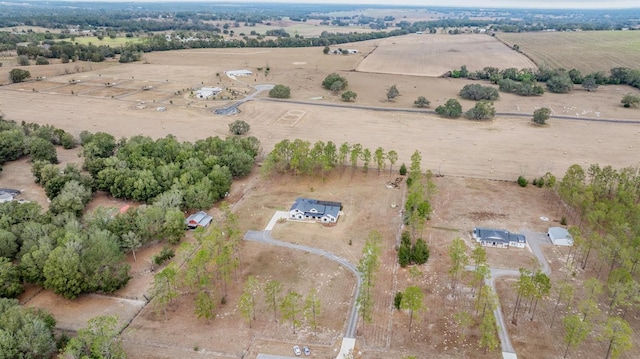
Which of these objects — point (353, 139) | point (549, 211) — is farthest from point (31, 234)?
point (549, 211)

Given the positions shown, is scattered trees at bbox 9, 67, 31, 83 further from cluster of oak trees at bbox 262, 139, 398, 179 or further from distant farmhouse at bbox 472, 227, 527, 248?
distant farmhouse at bbox 472, 227, 527, 248

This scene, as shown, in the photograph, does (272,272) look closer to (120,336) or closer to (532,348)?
(120,336)

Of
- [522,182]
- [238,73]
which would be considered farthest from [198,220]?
[238,73]

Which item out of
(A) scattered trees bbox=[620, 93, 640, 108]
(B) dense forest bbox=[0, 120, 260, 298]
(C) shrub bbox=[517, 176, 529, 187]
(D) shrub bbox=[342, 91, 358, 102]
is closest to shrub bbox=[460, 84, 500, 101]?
(A) scattered trees bbox=[620, 93, 640, 108]

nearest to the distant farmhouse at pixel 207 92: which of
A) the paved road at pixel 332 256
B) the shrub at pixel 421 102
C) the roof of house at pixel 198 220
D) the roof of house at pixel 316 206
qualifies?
the shrub at pixel 421 102

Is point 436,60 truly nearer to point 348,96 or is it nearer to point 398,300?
point 348,96

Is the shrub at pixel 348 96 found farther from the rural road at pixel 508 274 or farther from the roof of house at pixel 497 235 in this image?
the rural road at pixel 508 274
